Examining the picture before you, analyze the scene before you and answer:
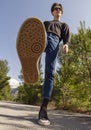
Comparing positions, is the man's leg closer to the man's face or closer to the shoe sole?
the shoe sole

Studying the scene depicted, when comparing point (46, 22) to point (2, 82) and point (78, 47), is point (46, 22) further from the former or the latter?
point (2, 82)

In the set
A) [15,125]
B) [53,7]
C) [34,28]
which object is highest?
[53,7]

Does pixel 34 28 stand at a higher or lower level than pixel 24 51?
higher

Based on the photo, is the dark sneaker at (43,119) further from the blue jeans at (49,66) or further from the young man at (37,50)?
the blue jeans at (49,66)

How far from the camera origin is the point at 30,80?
11.0ft

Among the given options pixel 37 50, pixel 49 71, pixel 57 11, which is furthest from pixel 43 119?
pixel 57 11

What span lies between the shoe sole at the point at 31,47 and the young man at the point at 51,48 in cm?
15

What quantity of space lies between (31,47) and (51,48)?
260 millimetres

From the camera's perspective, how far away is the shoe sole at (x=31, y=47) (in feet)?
11.0

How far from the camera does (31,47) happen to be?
3.40 meters

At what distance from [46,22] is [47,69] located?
0.69 meters

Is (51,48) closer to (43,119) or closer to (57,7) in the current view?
(57,7)

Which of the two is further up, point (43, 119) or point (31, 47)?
point (31, 47)

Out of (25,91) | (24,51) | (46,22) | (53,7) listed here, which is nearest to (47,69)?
(24,51)
